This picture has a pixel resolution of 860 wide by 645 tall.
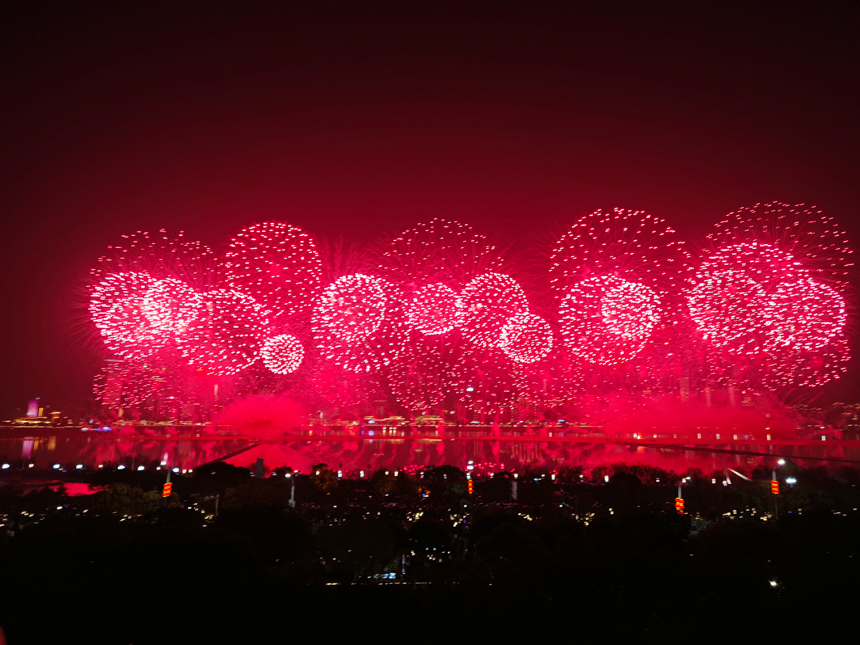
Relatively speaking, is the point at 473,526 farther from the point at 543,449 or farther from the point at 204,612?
the point at 543,449

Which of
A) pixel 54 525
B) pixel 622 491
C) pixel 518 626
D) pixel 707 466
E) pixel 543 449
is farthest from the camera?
pixel 543 449

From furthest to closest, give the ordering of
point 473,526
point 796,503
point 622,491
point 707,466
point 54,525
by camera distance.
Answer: point 707,466 < point 622,491 < point 796,503 < point 473,526 < point 54,525

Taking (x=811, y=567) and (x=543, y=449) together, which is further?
(x=543, y=449)

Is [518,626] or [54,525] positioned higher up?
[54,525]

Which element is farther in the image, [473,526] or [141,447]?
[141,447]

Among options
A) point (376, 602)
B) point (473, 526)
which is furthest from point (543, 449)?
point (376, 602)

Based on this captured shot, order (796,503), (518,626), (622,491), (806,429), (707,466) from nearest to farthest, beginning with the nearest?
(518,626), (796,503), (622,491), (707,466), (806,429)

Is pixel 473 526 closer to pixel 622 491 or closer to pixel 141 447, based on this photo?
pixel 622 491

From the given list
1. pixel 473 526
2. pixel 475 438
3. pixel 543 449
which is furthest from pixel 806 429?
pixel 473 526

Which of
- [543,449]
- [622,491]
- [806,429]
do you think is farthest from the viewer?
[806,429]
